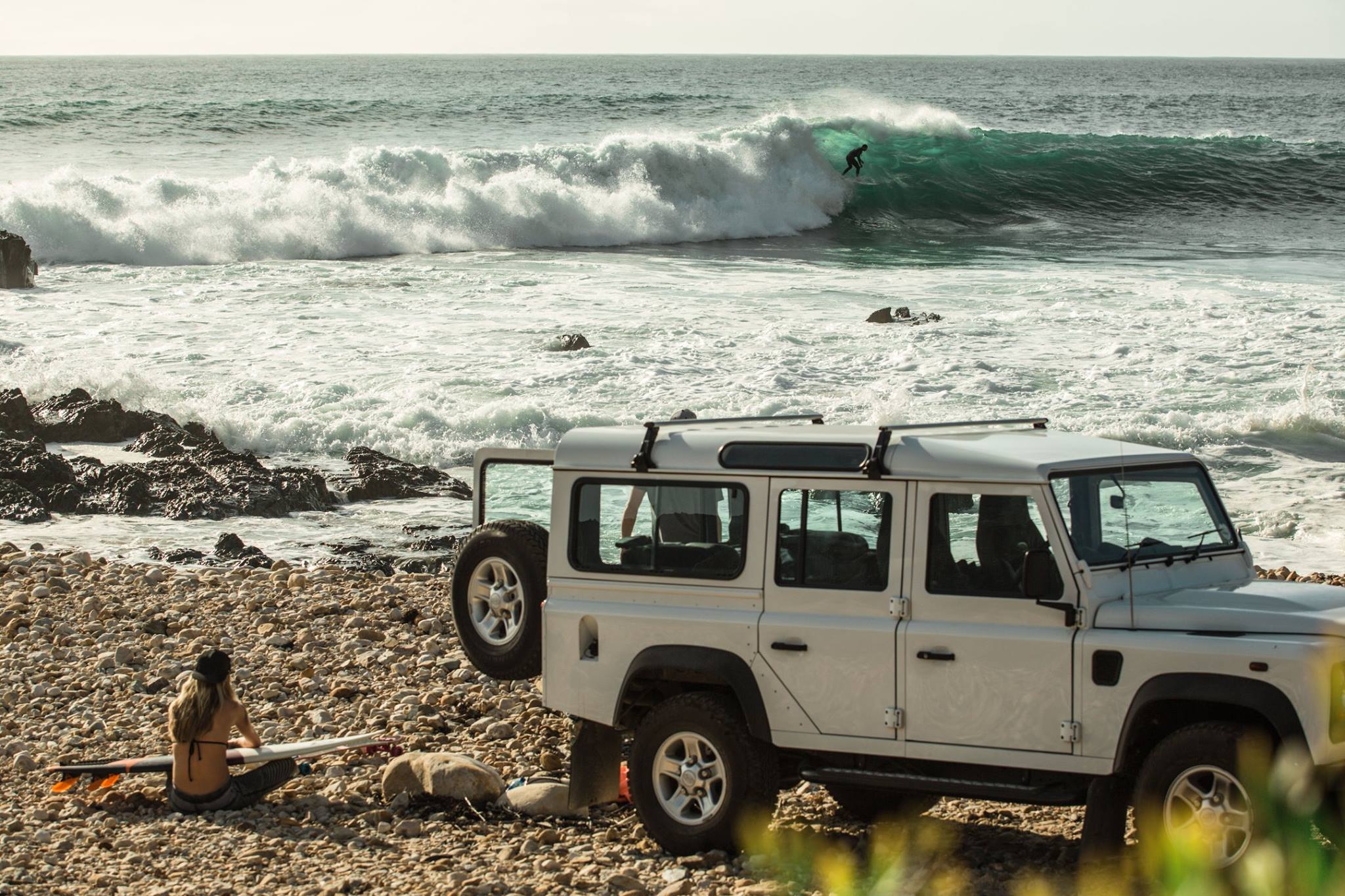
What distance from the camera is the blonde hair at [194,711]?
7.11m

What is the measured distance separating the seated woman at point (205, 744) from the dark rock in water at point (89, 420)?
11.0 m

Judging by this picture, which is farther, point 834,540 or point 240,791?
point 240,791

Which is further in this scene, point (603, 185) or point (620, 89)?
point (620, 89)

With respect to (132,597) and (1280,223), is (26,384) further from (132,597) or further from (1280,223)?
(1280,223)

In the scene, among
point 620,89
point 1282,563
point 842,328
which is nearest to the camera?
point 1282,563

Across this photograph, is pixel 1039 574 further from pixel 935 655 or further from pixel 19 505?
pixel 19 505

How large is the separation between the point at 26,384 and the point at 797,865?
16.2 metres

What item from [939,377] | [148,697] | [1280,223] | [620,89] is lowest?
[148,697]

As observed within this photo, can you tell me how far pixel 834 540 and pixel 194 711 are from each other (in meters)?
3.26

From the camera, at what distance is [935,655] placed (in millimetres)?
→ 5742

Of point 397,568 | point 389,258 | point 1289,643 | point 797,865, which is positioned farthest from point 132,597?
point 389,258

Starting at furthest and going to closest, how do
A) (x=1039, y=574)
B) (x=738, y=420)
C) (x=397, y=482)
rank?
(x=397, y=482) → (x=738, y=420) → (x=1039, y=574)

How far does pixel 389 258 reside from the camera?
110 feet

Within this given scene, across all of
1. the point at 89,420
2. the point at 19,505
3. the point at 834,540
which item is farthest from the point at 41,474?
the point at 834,540
